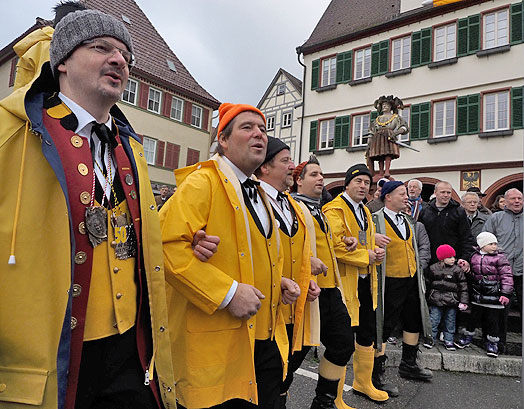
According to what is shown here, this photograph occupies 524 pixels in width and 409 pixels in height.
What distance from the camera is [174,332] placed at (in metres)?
2.02

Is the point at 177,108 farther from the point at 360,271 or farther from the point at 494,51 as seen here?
the point at 360,271

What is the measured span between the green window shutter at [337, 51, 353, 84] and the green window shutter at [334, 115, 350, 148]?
1957mm

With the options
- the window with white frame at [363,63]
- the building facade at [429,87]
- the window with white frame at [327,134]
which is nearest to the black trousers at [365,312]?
the building facade at [429,87]

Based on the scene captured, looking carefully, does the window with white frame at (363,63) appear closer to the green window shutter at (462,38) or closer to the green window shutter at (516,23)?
the green window shutter at (462,38)

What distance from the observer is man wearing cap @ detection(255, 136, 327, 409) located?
8.68 feet

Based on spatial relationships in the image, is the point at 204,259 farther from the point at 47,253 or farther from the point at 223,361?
the point at 47,253

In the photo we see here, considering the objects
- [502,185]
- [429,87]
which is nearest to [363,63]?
[429,87]

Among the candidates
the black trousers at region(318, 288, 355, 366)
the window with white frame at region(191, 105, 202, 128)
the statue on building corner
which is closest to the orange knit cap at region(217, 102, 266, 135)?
the black trousers at region(318, 288, 355, 366)

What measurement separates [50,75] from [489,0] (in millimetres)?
19135

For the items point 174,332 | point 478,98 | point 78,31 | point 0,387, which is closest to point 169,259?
point 174,332

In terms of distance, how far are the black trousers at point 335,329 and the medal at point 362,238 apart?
84 centimetres

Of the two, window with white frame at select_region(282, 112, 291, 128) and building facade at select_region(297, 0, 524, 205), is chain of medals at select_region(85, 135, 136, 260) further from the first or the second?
window with white frame at select_region(282, 112, 291, 128)

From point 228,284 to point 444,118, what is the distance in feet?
57.3

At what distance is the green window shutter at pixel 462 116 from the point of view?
16.2m
